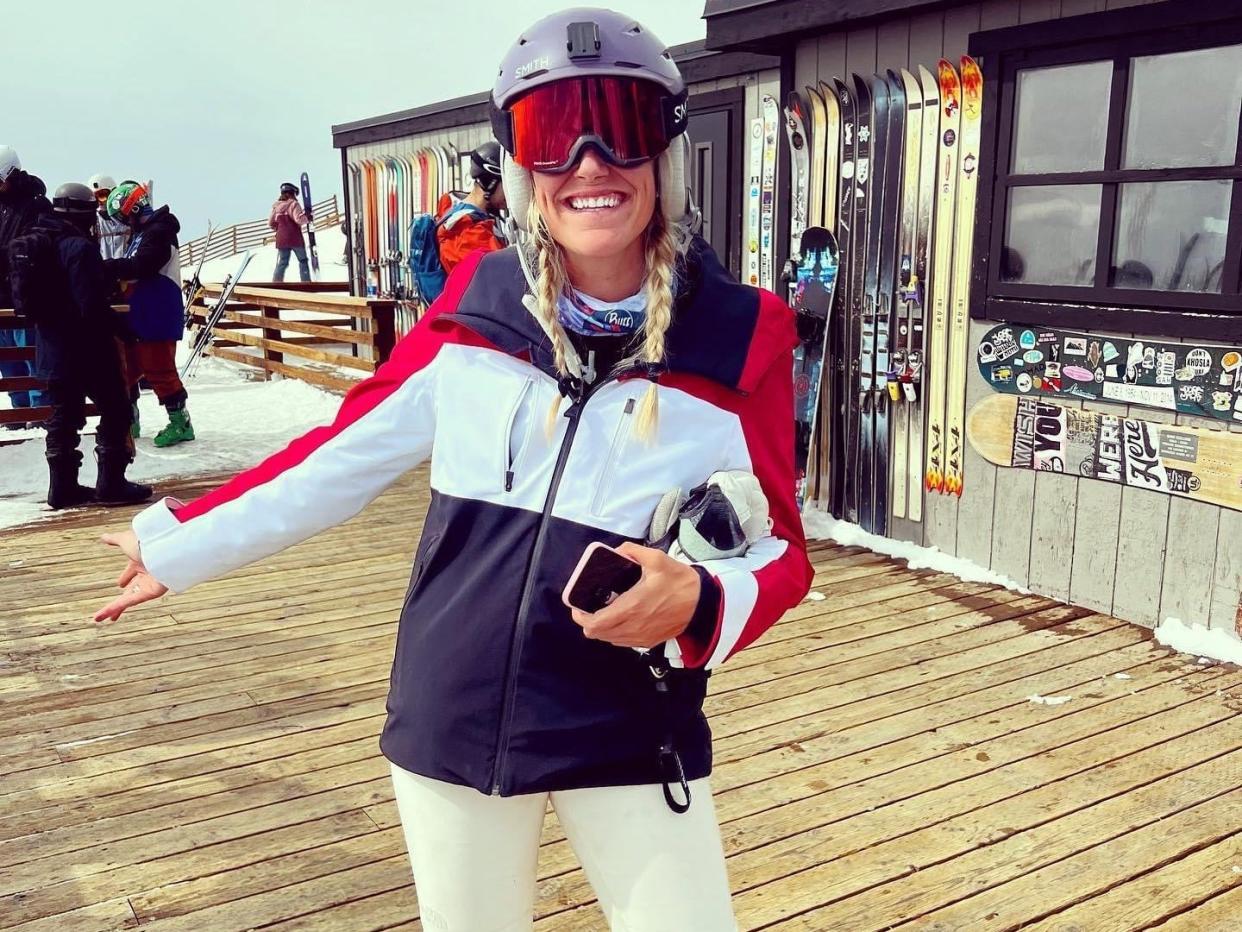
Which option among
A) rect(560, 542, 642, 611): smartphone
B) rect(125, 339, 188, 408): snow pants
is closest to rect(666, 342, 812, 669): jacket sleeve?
rect(560, 542, 642, 611): smartphone

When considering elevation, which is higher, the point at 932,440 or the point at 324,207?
the point at 324,207

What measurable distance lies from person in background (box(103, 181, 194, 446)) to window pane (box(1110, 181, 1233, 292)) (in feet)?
18.4

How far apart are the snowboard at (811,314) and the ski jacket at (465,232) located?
163cm

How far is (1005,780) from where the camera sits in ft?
10.5

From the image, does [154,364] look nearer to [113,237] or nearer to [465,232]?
[113,237]

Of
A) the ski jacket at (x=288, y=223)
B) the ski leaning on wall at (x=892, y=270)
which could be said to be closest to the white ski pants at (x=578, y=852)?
the ski leaning on wall at (x=892, y=270)

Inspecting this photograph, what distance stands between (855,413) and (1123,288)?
161 cm

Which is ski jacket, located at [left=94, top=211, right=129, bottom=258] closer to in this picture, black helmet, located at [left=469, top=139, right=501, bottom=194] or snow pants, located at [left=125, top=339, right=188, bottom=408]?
snow pants, located at [left=125, top=339, right=188, bottom=408]

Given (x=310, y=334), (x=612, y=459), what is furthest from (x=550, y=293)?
(x=310, y=334)

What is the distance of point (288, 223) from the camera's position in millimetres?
19078

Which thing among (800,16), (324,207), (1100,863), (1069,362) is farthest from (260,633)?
(324,207)

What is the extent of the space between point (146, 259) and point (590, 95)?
6.28m

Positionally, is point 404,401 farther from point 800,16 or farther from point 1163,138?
point 800,16

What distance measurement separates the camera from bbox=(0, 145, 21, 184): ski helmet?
20.3ft
